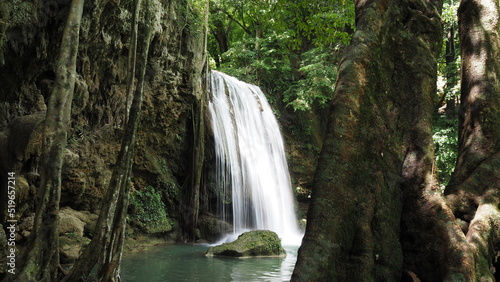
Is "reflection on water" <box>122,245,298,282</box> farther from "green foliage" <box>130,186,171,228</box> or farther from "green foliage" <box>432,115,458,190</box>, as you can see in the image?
"green foliage" <box>432,115,458,190</box>

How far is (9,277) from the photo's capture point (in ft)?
17.1

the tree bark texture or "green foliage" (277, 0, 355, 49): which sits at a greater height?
"green foliage" (277, 0, 355, 49)

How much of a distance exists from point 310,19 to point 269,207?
34.2 feet

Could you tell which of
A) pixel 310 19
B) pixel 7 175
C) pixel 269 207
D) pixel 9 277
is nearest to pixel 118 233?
pixel 9 277

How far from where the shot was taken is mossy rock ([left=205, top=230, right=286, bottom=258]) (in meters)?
10.9

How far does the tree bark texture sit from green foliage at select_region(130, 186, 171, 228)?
425 inches

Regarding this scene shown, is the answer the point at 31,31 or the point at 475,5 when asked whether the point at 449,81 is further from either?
the point at 31,31

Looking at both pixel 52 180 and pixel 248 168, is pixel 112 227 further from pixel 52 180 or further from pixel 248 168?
pixel 248 168

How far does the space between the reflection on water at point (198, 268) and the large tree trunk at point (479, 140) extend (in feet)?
15.4

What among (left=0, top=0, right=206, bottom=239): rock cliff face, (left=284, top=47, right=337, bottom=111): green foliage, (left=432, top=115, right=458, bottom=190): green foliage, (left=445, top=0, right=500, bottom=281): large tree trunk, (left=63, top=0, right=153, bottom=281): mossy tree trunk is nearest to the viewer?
(left=445, top=0, right=500, bottom=281): large tree trunk

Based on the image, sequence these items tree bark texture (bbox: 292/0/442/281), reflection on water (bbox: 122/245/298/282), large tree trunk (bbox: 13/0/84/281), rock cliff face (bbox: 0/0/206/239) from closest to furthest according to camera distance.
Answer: tree bark texture (bbox: 292/0/442/281)
large tree trunk (bbox: 13/0/84/281)
rock cliff face (bbox: 0/0/206/239)
reflection on water (bbox: 122/245/298/282)

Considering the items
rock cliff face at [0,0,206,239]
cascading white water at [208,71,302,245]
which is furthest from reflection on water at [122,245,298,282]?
cascading white water at [208,71,302,245]

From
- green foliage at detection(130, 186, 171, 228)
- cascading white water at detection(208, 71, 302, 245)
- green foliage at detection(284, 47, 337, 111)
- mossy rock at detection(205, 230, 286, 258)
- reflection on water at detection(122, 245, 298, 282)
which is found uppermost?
green foliage at detection(284, 47, 337, 111)

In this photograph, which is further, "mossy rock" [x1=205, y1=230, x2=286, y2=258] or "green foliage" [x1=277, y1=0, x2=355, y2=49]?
"mossy rock" [x1=205, y1=230, x2=286, y2=258]
